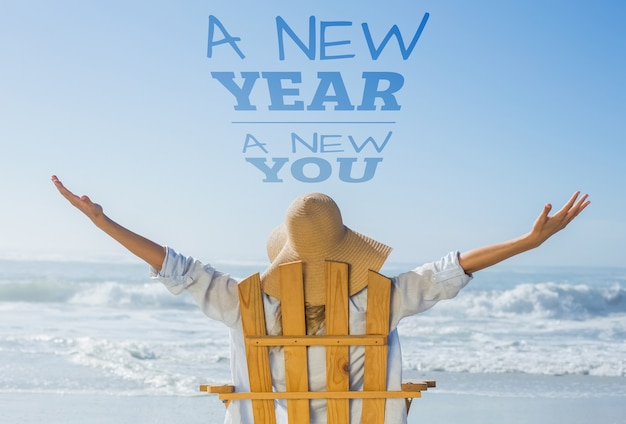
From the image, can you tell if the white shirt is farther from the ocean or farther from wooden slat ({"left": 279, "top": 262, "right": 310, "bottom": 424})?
the ocean

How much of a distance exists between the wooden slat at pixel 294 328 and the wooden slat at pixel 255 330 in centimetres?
6

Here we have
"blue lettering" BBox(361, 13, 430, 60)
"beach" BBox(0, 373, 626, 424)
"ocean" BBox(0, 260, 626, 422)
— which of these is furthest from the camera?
"blue lettering" BBox(361, 13, 430, 60)

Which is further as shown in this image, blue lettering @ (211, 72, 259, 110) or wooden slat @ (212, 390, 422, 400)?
blue lettering @ (211, 72, 259, 110)

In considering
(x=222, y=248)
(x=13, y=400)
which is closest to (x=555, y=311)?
(x=222, y=248)

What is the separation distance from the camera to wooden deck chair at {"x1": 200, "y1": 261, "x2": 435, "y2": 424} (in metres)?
2.45

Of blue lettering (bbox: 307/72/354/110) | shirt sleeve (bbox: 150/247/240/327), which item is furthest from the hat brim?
blue lettering (bbox: 307/72/354/110)

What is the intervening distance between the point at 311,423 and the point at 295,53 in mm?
10531

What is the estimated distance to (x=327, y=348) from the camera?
2471 millimetres

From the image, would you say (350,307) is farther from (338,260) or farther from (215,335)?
(215,335)

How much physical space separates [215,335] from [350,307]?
7.88 meters

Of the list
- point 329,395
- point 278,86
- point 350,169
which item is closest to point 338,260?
point 329,395

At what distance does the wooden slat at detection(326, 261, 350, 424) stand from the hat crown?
0.21 ft

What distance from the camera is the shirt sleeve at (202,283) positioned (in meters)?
2.38

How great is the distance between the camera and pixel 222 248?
17.7 metres
